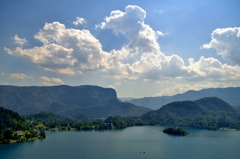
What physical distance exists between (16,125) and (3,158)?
48.5 meters

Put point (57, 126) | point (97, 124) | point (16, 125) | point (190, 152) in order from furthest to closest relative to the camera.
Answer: point (97, 124), point (57, 126), point (16, 125), point (190, 152)

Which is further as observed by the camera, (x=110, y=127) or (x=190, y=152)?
(x=110, y=127)

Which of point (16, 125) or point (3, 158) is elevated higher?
point (16, 125)

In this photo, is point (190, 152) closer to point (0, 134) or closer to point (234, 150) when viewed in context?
point (234, 150)

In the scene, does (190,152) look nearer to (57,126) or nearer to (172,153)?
(172,153)

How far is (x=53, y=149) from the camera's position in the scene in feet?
287

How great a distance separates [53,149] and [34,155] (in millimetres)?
11648

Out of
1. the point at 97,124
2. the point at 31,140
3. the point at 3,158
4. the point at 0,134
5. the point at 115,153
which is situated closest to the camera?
the point at 3,158

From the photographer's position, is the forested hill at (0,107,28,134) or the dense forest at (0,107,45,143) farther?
the forested hill at (0,107,28,134)

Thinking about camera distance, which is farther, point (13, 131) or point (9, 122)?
point (9, 122)

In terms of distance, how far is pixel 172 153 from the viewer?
8431cm

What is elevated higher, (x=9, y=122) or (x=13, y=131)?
(x=9, y=122)

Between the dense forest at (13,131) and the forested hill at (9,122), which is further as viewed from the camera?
the forested hill at (9,122)

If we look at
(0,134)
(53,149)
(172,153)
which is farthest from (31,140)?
(172,153)
